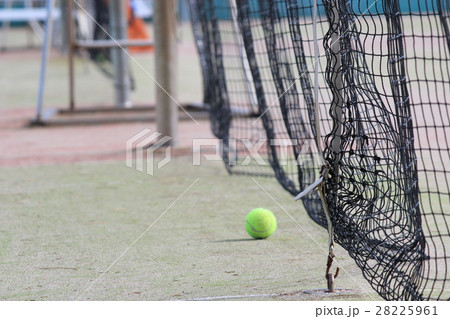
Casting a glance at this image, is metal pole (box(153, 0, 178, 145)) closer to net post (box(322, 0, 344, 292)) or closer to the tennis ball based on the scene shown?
the tennis ball

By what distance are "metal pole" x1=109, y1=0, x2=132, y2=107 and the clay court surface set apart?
212cm

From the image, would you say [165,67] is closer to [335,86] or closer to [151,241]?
[151,241]

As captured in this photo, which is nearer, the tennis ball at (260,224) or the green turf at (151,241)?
the green turf at (151,241)

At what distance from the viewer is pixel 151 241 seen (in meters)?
4.24

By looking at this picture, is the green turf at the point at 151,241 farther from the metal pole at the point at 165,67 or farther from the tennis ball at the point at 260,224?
the metal pole at the point at 165,67

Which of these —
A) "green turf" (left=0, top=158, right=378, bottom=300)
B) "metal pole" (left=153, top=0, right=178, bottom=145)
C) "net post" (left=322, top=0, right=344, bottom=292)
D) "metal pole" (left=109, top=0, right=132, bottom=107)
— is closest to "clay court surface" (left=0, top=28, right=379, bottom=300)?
"green turf" (left=0, top=158, right=378, bottom=300)

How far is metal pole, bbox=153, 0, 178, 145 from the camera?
7.05 metres

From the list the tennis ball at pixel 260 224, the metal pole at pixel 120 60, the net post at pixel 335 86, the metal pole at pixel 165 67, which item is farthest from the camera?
the metal pole at pixel 120 60

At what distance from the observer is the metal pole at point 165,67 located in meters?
7.05

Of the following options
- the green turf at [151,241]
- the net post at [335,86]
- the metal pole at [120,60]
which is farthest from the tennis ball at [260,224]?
the metal pole at [120,60]

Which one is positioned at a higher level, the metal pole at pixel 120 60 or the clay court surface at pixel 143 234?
the metal pole at pixel 120 60

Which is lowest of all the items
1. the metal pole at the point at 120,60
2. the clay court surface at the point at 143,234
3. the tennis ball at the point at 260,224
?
the clay court surface at the point at 143,234
